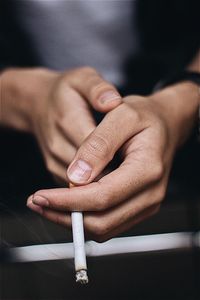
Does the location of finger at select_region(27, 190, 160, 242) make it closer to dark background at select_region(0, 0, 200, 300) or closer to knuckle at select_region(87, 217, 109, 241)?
knuckle at select_region(87, 217, 109, 241)

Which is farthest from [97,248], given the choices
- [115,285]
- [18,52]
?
[18,52]

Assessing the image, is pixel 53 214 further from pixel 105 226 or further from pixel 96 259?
pixel 96 259

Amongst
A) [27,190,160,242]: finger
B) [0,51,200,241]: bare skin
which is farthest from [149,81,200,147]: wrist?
[27,190,160,242]: finger

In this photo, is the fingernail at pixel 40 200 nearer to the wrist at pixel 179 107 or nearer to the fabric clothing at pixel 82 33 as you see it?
the wrist at pixel 179 107

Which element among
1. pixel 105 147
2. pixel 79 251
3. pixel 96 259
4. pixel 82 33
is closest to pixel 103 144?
pixel 105 147

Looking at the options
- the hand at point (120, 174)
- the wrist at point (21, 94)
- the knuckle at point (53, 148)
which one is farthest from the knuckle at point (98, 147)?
the wrist at point (21, 94)

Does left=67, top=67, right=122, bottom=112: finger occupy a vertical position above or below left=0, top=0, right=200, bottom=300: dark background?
above

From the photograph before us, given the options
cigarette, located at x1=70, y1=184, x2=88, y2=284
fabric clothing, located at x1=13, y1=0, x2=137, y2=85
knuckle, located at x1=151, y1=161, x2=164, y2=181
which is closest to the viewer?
cigarette, located at x1=70, y1=184, x2=88, y2=284
